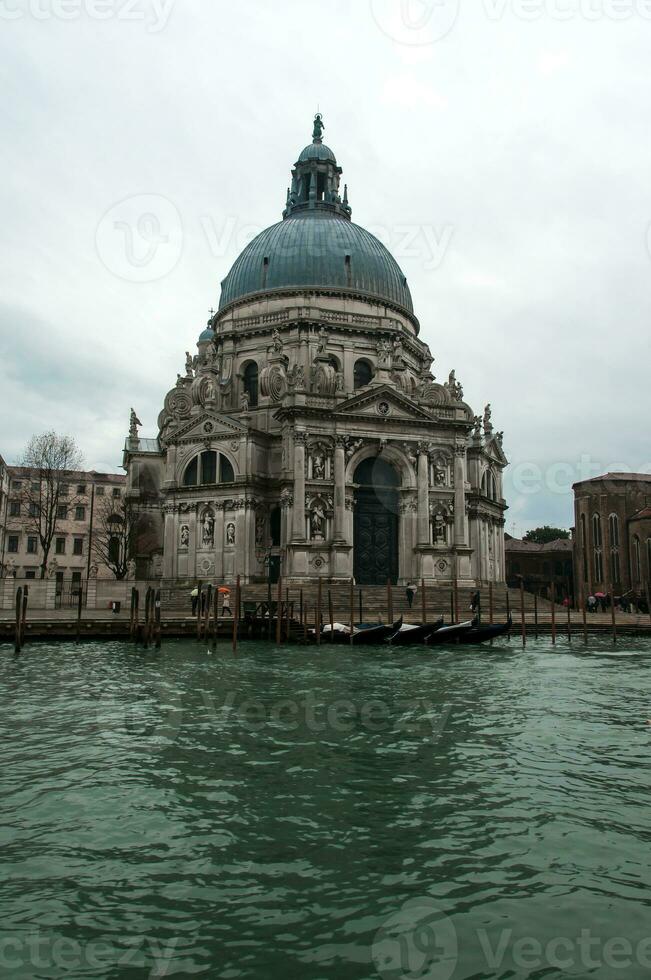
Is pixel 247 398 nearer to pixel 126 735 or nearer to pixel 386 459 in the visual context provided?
pixel 386 459

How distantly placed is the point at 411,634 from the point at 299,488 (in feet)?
40.3

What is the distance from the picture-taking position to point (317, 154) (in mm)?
54844

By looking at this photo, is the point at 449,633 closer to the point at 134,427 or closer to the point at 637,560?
the point at 134,427

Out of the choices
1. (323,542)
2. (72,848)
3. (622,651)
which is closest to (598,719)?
(72,848)

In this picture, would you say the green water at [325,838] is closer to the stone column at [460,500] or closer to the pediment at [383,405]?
the stone column at [460,500]

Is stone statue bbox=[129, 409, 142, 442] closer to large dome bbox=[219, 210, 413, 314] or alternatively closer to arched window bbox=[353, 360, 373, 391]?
large dome bbox=[219, 210, 413, 314]

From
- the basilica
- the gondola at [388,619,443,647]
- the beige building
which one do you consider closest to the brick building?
the basilica

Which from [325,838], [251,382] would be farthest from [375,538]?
[325,838]

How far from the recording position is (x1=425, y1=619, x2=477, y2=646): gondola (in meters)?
29.8

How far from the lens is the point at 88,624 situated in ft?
101

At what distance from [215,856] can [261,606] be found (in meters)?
26.0

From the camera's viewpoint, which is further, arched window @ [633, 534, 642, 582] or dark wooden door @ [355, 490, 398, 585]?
arched window @ [633, 534, 642, 582]

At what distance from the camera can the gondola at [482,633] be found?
29.6m

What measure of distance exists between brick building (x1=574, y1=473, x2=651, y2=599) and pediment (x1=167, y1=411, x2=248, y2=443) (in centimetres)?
3189
